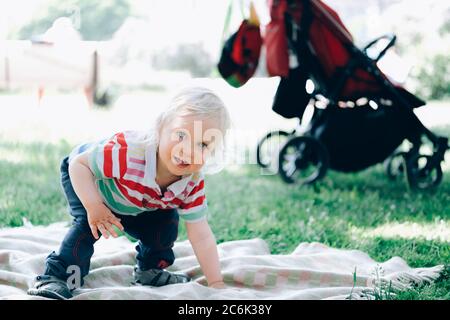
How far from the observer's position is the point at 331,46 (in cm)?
291

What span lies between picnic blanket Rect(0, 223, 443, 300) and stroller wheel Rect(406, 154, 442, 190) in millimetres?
912

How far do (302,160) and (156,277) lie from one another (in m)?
1.34

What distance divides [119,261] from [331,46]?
1.40m

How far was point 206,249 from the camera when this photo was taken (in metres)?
1.77

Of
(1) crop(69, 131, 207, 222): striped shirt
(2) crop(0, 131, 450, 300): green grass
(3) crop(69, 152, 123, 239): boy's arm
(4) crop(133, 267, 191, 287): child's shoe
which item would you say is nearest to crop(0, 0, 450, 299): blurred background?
(2) crop(0, 131, 450, 300): green grass

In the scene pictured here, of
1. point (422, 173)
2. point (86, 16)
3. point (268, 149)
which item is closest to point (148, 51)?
point (86, 16)

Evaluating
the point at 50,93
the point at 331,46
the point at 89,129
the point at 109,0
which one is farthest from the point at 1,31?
the point at 331,46

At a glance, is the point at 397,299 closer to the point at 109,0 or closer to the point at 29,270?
the point at 29,270

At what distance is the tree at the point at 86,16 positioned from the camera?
485 centimetres

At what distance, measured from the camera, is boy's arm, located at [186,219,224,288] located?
1772 millimetres

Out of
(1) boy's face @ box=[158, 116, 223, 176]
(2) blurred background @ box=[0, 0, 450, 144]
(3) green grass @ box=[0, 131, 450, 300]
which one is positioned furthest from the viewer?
(2) blurred background @ box=[0, 0, 450, 144]

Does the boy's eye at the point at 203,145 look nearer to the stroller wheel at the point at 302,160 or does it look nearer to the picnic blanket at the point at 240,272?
the picnic blanket at the point at 240,272

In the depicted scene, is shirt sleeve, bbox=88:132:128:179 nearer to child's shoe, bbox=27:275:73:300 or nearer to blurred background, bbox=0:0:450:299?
blurred background, bbox=0:0:450:299

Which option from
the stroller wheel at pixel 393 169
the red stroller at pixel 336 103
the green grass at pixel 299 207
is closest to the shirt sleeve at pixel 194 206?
the green grass at pixel 299 207
